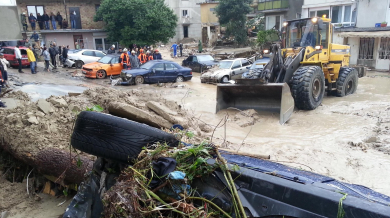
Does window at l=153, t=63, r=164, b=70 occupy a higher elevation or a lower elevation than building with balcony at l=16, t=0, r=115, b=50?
lower

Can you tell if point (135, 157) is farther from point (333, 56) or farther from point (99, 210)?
point (333, 56)

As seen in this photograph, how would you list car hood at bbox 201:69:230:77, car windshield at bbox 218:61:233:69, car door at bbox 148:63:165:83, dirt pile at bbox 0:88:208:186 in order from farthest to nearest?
car windshield at bbox 218:61:233:69
car hood at bbox 201:69:230:77
car door at bbox 148:63:165:83
dirt pile at bbox 0:88:208:186

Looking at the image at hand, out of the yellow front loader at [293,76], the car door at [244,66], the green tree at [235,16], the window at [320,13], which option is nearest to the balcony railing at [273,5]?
the green tree at [235,16]

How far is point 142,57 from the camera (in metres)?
19.1

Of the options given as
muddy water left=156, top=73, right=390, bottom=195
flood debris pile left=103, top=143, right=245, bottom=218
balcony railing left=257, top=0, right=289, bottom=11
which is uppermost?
balcony railing left=257, top=0, right=289, bottom=11

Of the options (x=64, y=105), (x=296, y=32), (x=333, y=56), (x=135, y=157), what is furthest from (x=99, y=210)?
(x=333, y=56)

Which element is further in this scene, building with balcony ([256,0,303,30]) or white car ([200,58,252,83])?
building with balcony ([256,0,303,30])

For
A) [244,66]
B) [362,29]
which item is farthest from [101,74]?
[362,29]

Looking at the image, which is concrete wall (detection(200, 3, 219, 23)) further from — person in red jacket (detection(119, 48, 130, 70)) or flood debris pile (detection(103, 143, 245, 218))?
flood debris pile (detection(103, 143, 245, 218))

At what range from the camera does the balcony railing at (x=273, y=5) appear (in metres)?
29.5

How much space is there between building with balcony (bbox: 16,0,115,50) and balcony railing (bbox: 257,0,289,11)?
52.6 feet

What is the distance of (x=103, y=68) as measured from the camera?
17.5 m

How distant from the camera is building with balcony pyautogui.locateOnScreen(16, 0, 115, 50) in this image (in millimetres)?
29328

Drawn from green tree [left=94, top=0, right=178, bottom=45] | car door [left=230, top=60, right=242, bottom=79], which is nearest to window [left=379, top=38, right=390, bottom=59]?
car door [left=230, top=60, right=242, bottom=79]
